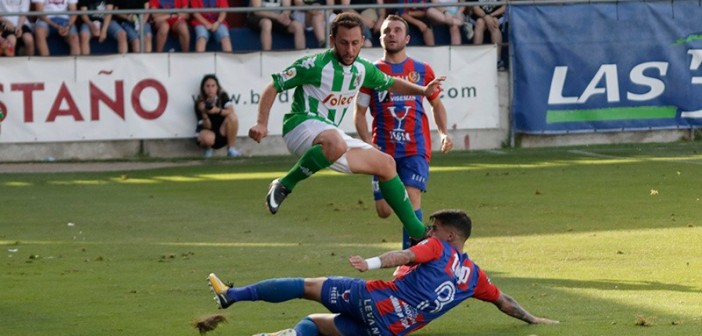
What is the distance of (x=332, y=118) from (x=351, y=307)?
9.01 feet

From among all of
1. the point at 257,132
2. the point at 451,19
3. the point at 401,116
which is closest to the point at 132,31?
the point at 451,19

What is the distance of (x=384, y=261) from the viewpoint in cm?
938

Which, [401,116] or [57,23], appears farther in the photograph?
[57,23]

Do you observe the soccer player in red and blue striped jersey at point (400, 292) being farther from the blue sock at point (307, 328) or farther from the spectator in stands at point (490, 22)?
the spectator in stands at point (490, 22)

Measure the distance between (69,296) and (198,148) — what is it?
12621 millimetres

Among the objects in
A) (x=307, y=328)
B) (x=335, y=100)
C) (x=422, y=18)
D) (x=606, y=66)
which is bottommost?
(x=307, y=328)

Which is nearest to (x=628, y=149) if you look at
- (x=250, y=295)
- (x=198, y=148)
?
(x=198, y=148)

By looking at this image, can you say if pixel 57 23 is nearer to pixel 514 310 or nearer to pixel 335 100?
pixel 335 100

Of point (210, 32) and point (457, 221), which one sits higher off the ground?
point (210, 32)

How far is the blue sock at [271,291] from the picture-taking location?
32.6 feet

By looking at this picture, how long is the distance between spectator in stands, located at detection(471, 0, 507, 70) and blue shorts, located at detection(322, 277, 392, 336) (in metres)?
15.9

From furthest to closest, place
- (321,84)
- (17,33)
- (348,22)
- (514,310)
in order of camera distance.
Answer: (17,33), (321,84), (348,22), (514,310)

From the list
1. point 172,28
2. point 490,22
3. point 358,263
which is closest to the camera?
point 358,263

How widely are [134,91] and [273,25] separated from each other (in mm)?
2668
